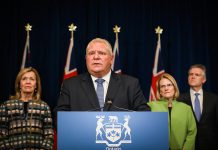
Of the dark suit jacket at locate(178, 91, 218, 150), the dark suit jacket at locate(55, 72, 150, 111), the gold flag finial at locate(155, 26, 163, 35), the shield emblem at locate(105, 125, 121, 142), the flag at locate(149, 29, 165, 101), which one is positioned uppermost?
the gold flag finial at locate(155, 26, 163, 35)

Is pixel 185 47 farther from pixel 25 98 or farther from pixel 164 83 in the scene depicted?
pixel 25 98

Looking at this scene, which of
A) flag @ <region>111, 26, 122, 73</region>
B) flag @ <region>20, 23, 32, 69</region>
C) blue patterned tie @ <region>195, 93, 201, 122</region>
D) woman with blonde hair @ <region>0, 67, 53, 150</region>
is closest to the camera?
woman with blonde hair @ <region>0, 67, 53, 150</region>

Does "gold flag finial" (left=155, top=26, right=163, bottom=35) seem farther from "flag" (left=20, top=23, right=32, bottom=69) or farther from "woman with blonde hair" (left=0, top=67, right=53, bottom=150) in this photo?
"woman with blonde hair" (left=0, top=67, right=53, bottom=150)

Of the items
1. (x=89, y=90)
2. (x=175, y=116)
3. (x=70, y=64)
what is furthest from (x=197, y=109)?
(x=89, y=90)

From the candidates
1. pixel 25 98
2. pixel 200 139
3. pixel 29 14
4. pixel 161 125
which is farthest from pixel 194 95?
pixel 29 14

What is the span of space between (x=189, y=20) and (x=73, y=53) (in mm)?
2127

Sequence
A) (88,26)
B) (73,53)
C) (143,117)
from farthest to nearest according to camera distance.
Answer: (88,26), (73,53), (143,117)

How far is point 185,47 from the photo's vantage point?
18.2ft

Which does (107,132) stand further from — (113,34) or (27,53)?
(113,34)

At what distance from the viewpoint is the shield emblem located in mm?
1674

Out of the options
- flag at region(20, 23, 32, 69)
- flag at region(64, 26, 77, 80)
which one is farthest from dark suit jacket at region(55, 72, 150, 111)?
flag at region(20, 23, 32, 69)

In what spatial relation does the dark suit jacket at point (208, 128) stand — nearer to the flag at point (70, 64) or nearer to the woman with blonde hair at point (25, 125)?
the woman with blonde hair at point (25, 125)

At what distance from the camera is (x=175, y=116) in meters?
3.45

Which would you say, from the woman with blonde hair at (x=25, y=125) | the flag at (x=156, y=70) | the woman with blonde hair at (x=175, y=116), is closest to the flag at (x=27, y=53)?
the woman with blonde hair at (x=25, y=125)
